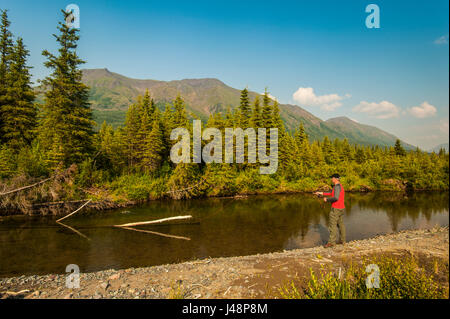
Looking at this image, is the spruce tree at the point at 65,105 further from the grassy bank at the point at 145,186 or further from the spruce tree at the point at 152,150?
the spruce tree at the point at 152,150

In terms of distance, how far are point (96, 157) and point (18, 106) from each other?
34.4 ft

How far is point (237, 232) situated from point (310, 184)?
2562 centimetres

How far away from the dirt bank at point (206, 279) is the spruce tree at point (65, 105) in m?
18.6

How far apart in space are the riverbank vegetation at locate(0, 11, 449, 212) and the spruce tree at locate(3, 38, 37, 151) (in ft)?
0.32

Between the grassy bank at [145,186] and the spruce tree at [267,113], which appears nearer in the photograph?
the grassy bank at [145,186]

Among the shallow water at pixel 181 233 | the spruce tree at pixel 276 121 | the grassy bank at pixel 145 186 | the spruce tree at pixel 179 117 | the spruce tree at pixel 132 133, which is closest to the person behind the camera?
the shallow water at pixel 181 233

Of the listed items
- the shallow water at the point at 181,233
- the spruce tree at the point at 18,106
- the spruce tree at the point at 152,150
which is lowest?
the shallow water at the point at 181,233

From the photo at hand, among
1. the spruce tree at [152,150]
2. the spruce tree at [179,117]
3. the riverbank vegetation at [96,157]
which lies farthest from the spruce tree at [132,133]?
the spruce tree at [179,117]

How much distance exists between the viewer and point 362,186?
36875 mm

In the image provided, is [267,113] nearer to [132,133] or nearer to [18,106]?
[132,133]

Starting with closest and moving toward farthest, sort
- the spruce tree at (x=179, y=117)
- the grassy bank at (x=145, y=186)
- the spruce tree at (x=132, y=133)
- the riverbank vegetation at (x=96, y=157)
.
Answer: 1. the grassy bank at (x=145, y=186)
2. the riverbank vegetation at (x=96, y=157)
3. the spruce tree at (x=132, y=133)
4. the spruce tree at (x=179, y=117)

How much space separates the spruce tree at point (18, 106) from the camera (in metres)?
25.9
